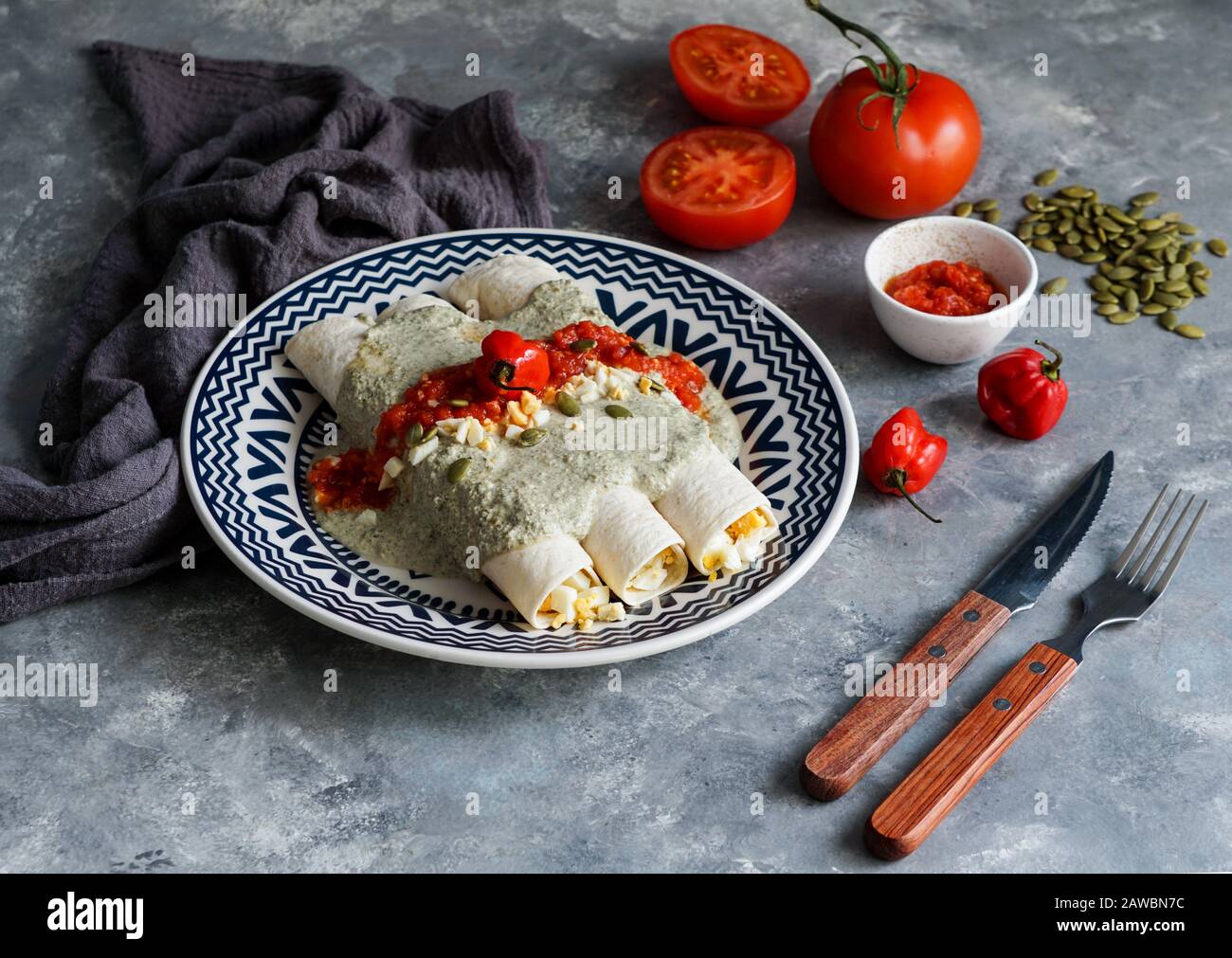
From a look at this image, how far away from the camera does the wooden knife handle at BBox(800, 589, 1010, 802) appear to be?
126 inches

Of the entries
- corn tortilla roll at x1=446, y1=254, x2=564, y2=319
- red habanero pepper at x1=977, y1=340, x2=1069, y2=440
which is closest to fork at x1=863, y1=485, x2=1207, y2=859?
red habanero pepper at x1=977, y1=340, x2=1069, y2=440

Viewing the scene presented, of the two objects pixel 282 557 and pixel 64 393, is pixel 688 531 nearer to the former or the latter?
pixel 282 557

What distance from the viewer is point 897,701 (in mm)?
3334

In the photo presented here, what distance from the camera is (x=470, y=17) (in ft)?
19.4

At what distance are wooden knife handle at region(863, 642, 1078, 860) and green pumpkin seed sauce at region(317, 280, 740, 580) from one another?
99 cm

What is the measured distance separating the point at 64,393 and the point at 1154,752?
10.9 feet

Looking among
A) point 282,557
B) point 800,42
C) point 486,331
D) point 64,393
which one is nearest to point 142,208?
point 64,393

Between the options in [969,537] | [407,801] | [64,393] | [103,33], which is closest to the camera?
[407,801]

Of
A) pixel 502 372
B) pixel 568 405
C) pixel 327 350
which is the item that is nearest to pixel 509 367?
pixel 502 372

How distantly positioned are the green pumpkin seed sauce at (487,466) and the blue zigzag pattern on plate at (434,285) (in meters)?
0.10

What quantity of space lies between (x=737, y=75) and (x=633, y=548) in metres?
2.55

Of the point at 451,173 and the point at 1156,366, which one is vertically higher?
Result: the point at 451,173

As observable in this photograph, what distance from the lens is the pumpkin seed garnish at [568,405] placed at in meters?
3.65

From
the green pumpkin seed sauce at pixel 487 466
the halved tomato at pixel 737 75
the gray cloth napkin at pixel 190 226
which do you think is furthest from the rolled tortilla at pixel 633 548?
the halved tomato at pixel 737 75
